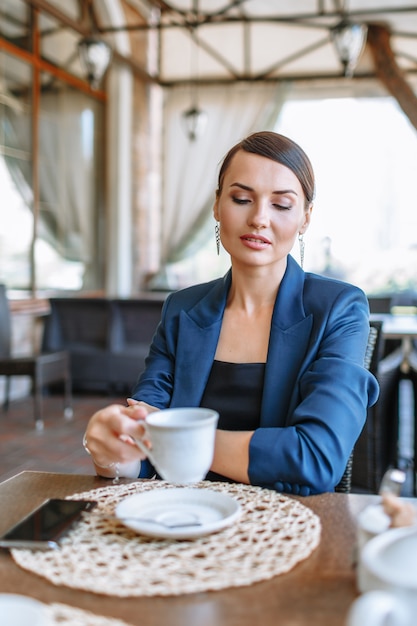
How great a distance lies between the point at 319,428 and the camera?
1195mm

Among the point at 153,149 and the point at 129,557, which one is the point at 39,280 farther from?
the point at 129,557

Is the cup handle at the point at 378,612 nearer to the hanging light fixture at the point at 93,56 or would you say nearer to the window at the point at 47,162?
the hanging light fixture at the point at 93,56

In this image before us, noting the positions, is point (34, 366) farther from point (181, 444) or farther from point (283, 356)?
point (181, 444)

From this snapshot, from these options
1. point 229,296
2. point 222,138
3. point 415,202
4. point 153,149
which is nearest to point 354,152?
point 415,202

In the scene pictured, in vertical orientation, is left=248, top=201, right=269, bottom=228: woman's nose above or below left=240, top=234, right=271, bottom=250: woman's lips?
above

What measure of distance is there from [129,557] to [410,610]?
1.31ft

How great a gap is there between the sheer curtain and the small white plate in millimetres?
7536

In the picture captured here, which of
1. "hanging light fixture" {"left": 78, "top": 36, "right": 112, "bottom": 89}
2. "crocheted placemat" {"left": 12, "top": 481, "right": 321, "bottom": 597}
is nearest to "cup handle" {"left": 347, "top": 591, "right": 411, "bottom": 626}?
"crocheted placemat" {"left": 12, "top": 481, "right": 321, "bottom": 597}

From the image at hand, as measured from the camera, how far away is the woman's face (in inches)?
55.2

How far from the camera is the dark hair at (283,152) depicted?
1.42 metres

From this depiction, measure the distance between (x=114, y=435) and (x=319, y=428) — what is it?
0.36m

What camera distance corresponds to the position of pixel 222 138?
857cm

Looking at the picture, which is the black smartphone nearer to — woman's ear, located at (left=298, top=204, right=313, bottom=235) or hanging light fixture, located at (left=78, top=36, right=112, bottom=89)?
woman's ear, located at (left=298, top=204, right=313, bottom=235)

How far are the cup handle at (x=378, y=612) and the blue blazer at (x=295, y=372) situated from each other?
0.57 meters
